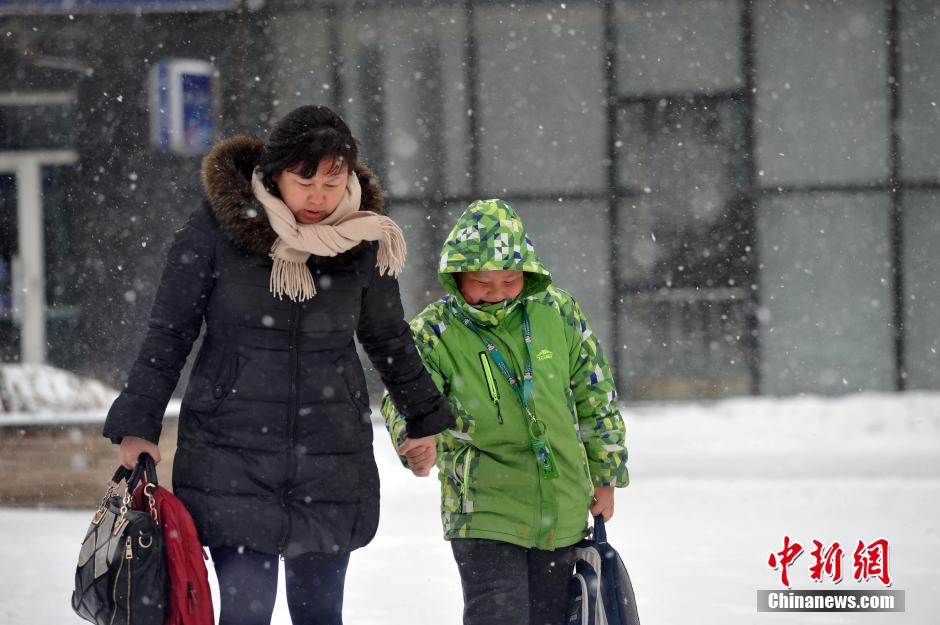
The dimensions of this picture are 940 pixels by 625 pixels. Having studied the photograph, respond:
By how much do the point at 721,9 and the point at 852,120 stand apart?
1553 mm

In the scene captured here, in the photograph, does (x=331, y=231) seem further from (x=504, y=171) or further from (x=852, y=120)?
(x=852, y=120)

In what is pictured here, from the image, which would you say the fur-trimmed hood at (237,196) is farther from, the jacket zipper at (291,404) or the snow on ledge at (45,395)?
the snow on ledge at (45,395)

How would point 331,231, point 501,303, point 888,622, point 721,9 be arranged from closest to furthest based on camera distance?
point 331,231, point 501,303, point 888,622, point 721,9

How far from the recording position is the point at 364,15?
1054 cm

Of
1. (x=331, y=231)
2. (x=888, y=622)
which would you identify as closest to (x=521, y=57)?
(x=888, y=622)

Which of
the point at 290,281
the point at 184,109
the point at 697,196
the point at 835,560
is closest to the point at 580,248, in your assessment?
the point at 697,196

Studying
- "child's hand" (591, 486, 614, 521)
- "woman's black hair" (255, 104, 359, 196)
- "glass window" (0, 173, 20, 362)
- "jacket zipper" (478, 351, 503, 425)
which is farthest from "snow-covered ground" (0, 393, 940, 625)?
"glass window" (0, 173, 20, 362)

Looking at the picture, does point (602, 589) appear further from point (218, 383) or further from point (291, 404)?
point (218, 383)

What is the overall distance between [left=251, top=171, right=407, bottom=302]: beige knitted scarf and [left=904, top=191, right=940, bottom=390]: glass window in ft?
28.0

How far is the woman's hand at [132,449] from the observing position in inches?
114

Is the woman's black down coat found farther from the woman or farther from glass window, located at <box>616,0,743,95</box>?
glass window, located at <box>616,0,743,95</box>

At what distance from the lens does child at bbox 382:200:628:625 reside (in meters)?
3.29

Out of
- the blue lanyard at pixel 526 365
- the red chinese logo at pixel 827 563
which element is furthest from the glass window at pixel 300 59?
the blue lanyard at pixel 526 365
